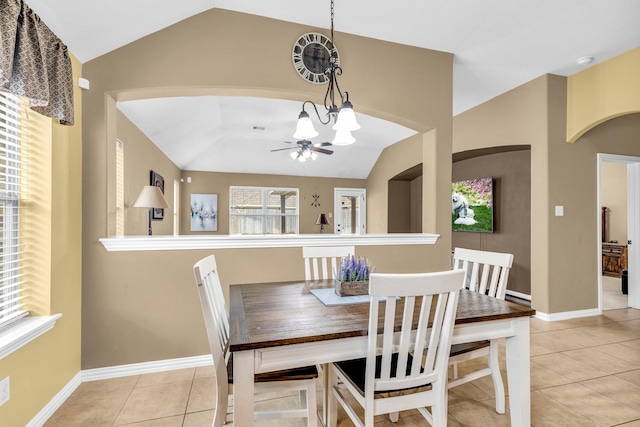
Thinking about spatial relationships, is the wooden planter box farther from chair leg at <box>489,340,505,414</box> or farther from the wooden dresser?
the wooden dresser

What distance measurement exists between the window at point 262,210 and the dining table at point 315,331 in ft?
20.4

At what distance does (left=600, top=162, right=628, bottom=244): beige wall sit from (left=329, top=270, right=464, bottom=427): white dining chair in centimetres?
727

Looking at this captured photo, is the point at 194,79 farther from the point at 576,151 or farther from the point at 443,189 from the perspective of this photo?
the point at 576,151

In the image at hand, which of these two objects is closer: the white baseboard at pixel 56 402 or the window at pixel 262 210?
the white baseboard at pixel 56 402

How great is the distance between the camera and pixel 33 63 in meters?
1.58

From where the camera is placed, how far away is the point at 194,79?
2658 millimetres

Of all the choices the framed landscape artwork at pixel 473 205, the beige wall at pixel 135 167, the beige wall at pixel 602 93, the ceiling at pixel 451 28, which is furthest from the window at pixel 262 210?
the beige wall at pixel 602 93

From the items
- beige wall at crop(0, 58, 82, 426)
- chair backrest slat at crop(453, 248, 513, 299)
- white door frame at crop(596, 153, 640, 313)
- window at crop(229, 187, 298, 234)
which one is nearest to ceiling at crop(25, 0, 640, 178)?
beige wall at crop(0, 58, 82, 426)

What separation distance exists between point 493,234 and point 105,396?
513 centimetres

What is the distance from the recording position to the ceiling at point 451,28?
2.23 metres

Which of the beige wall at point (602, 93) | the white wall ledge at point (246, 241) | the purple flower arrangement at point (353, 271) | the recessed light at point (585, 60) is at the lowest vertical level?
the purple flower arrangement at point (353, 271)

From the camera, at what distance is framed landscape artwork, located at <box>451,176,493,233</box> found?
5.14m

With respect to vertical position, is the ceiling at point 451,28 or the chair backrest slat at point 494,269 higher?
the ceiling at point 451,28

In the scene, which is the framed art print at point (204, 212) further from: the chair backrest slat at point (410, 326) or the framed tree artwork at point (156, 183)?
the chair backrest slat at point (410, 326)
